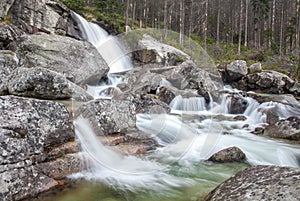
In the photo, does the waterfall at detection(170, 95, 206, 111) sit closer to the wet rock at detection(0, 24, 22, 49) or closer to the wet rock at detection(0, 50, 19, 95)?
the wet rock at detection(0, 50, 19, 95)

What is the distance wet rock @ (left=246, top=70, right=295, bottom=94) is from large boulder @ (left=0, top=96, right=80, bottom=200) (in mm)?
14058

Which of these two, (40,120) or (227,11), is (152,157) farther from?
(227,11)

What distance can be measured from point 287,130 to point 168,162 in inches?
197

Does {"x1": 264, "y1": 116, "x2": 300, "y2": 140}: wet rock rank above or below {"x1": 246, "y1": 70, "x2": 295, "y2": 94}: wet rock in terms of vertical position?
below

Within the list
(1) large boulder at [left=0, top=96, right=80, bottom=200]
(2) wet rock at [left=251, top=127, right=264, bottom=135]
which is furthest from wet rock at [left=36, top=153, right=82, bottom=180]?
(2) wet rock at [left=251, top=127, right=264, bottom=135]

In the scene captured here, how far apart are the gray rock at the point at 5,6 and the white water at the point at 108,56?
5297mm

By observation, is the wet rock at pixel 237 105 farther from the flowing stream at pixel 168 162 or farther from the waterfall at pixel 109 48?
the waterfall at pixel 109 48

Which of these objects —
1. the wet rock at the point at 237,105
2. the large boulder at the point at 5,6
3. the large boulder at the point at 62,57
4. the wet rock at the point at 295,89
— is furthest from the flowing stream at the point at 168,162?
the large boulder at the point at 5,6

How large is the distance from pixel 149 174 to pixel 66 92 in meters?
3.72

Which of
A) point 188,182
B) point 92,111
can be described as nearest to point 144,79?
point 92,111

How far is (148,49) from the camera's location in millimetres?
18234

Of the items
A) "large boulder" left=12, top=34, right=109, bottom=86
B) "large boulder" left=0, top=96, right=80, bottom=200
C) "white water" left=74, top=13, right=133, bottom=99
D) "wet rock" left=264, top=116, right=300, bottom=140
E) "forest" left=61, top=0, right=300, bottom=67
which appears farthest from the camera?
"forest" left=61, top=0, right=300, bottom=67

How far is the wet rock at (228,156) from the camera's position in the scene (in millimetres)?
5234

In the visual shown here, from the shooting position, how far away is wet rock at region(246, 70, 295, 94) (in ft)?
48.8
